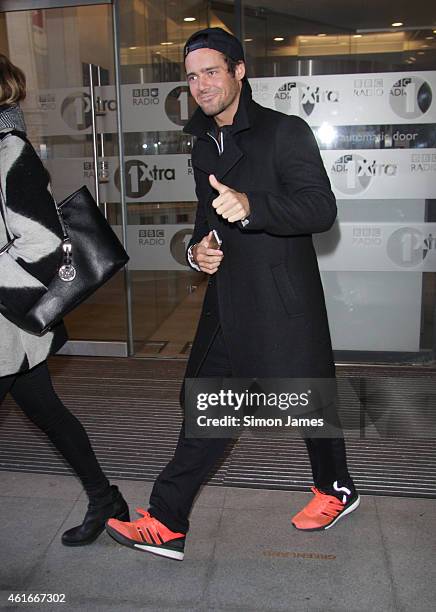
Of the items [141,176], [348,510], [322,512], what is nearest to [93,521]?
[322,512]

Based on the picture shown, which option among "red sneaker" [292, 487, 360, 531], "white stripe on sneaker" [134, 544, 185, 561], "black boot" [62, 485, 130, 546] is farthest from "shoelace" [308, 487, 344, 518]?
"black boot" [62, 485, 130, 546]

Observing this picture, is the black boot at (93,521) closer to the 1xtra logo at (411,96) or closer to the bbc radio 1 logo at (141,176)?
the bbc radio 1 logo at (141,176)

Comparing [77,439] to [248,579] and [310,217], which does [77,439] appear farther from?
[310,217]

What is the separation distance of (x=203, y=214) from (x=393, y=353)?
3110mm

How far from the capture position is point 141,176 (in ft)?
18.1

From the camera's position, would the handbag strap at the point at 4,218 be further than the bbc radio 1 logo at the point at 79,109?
No

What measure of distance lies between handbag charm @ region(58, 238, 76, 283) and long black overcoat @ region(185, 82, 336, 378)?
0.55 m

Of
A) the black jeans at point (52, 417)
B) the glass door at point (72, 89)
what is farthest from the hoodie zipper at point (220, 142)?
the glass door at point (72, 89)

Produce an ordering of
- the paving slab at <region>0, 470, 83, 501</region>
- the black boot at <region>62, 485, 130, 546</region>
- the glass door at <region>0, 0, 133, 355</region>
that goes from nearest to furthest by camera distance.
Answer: the black boot at <region>62, 485, 130, 546</region> < the paving slab at <region>0, 470, 83, 501</region> < the glass door at <region>0, 0, 133, 355</region>

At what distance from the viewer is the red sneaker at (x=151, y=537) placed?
273 centimetres

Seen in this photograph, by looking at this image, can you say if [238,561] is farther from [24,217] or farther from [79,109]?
[79,109]

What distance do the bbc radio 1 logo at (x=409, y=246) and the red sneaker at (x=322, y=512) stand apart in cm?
264

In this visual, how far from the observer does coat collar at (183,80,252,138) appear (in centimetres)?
251

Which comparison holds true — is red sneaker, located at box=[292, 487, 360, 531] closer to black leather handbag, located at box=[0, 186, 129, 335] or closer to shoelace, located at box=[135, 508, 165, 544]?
shoelace, located at box=[135, 508, 165, 544]
